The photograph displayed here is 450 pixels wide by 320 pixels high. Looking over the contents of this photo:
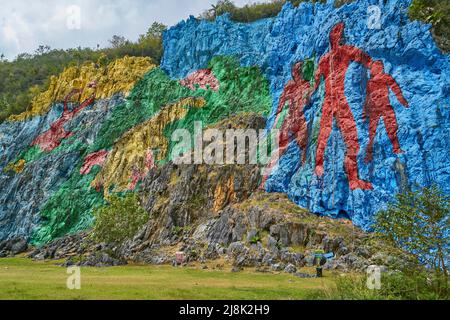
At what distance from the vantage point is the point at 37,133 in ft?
251

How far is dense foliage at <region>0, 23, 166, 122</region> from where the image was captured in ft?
293

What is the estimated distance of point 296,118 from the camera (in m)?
51.0

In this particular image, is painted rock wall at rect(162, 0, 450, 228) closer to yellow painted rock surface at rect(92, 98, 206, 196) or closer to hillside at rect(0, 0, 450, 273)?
hillside at rect(0, 0, 450, 273)

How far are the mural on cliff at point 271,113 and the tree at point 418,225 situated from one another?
52.4 ft

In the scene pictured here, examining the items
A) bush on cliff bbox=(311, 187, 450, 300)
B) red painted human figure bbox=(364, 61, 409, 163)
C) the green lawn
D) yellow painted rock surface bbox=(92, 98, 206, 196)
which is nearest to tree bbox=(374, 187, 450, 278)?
bush on cliff bbox=(311, 187, 450, 300)

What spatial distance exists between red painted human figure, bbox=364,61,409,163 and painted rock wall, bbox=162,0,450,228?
96 mm

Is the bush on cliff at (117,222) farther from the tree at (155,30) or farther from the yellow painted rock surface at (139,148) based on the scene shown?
the tree at (155,30)

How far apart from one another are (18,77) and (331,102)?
9535 cm

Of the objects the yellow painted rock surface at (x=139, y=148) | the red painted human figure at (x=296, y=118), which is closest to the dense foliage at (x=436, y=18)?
the red painted human figure at (x=296, y=118)

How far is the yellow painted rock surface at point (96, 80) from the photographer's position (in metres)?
75.4

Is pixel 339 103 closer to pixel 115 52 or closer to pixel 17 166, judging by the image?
pixel 17 166

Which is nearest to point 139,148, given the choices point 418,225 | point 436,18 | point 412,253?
point 436,18

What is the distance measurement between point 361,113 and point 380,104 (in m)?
2.16
